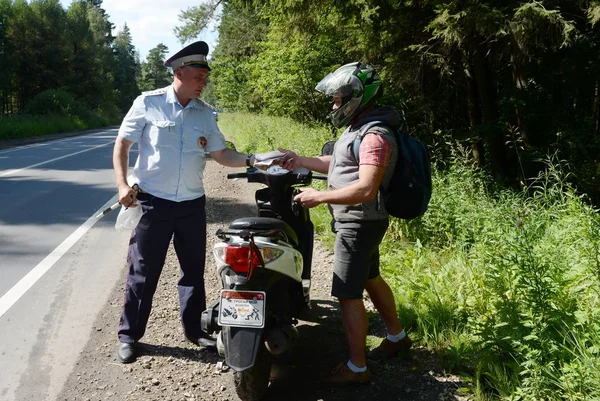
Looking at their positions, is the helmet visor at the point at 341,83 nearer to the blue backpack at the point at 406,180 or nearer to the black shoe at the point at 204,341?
the blue backpack at the point at 406,180

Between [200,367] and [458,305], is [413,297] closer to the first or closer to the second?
[458,305]

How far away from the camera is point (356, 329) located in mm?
3584

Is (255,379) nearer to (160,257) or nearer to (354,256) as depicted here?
(354,256)

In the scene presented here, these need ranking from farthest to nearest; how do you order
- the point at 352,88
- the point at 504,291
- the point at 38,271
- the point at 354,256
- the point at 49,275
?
the point at 38,271 < the point at 49,275 < the point at 504,291 < the point at 354,256 < the point at 352,88

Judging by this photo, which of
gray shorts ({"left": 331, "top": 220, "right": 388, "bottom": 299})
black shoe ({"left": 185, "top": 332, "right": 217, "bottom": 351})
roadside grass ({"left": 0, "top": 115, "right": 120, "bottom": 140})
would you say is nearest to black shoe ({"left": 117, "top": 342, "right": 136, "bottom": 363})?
black shoe ({"left": 185, "top": 332, "right": 217, "bottom": 351})

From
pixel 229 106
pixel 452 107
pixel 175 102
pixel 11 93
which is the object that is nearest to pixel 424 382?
pixel 175 102

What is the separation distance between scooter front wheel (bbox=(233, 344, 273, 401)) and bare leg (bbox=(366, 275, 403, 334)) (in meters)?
1.00

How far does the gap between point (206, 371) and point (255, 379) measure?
681 mm

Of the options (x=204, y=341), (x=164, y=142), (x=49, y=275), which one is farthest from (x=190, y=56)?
(x=49, y=275)

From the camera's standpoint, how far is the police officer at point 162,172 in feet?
12.8

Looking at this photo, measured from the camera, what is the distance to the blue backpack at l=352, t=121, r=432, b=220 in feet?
11.0

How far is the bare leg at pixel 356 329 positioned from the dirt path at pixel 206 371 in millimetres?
197

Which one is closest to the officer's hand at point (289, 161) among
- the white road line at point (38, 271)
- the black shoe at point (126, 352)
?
the black shoe at point (126, 352)

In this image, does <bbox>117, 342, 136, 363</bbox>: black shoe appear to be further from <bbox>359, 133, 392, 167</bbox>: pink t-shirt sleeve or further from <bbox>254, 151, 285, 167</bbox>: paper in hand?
<bbox>359, 133, 392, 167</bbox>: pink t-shirt sleeve
